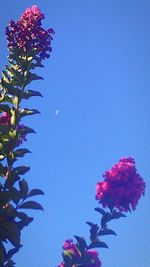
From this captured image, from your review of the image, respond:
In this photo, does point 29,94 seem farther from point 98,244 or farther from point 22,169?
point 98,244

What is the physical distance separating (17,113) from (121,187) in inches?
93.4

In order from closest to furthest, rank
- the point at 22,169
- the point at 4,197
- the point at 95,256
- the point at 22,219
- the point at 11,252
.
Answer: the point at 4,197 → the point at 22,219 → the point at 22,169 → the point at 11,252 → the point at 95,256

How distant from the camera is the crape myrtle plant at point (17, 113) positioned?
4.55m

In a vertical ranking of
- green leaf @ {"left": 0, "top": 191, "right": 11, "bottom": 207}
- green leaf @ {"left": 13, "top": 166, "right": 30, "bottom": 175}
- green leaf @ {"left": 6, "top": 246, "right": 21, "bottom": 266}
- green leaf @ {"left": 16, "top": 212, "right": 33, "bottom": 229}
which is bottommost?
green leaf @ {"left": 6, "top": 246, "right": 21, "bottom": 266}

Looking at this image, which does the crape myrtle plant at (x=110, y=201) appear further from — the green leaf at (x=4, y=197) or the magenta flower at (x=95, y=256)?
the green leaf at (x=4, y=197)

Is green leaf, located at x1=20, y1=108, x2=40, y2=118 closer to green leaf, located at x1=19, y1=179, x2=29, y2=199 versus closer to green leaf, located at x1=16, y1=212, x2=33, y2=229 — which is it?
green leaf, located at x1=19, y1=179, x2=29, y2=199

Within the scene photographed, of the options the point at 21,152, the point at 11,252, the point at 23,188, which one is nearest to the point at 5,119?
the point at 21,152

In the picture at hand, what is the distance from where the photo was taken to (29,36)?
5.48m

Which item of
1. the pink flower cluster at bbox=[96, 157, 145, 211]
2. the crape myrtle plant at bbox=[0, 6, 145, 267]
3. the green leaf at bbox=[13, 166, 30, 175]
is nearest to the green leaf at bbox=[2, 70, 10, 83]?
the crape myrtle plant at bbox=[0, 6, 145, 267]

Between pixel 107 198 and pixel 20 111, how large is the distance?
92.6 inches

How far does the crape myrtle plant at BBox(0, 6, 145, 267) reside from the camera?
184 inches

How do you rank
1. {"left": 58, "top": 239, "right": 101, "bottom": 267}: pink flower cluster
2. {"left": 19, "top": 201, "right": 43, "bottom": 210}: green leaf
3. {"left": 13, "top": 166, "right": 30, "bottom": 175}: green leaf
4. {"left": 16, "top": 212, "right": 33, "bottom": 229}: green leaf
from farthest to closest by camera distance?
{"left": 58, "top": 239, "right": 101, "bottom": 267}: pink flower cluster < {"left": 19, "top": 201, "right": 43, "bottom": 210}: green leaf < {"left": 13, "top": 166, "right": 30, "bottom": 175}: green leaf < {"left": 16, "top": 212, "right": 33, "bottom": 229}: green leaf

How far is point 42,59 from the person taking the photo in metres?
5.58

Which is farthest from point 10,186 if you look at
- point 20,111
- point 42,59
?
point 42,59
